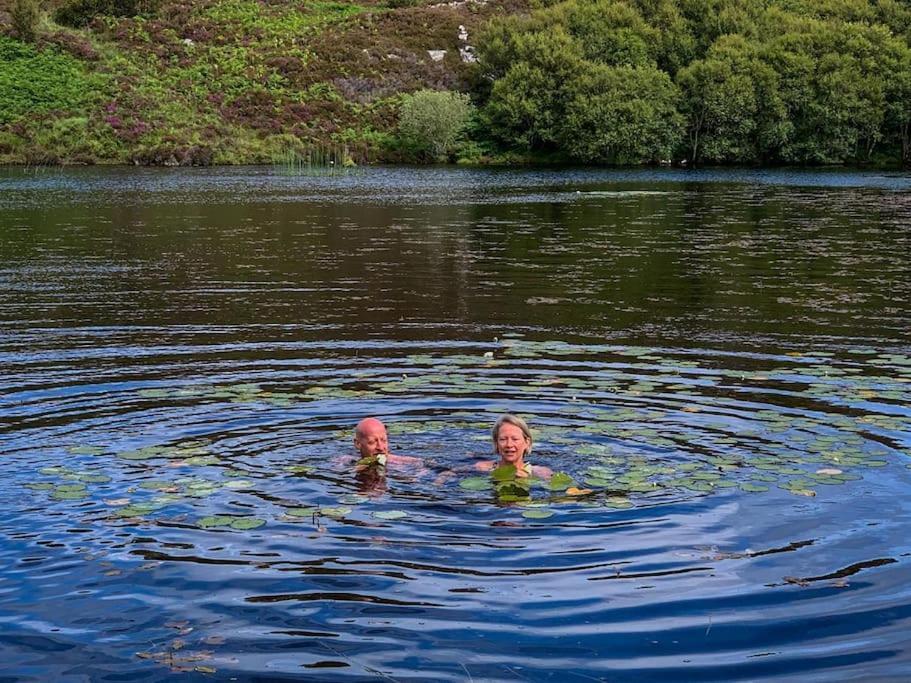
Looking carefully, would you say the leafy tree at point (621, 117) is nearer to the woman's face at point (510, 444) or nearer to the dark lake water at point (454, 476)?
the dark lake water at point (454, 476)

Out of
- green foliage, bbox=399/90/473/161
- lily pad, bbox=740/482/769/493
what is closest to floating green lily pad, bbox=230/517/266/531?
lily pad, bbox=740/482/769/493

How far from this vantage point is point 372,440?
11.9 metres

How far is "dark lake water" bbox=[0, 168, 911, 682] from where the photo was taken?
303 inches

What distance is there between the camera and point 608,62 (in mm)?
111938

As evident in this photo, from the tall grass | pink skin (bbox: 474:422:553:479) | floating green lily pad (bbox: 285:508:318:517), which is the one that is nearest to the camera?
floating green lily pad (bbox: 285:508:318:517)

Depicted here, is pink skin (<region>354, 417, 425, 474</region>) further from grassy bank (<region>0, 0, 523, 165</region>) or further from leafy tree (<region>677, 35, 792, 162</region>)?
leafy tree (<region>677, 35, 792, 162</region>)

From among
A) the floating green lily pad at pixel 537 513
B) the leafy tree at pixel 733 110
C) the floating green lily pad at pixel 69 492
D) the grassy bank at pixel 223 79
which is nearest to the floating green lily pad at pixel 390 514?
the floating green lily pad at pixel 537 513

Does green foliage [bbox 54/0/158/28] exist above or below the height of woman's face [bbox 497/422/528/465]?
above

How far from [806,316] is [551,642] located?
16.4 metres

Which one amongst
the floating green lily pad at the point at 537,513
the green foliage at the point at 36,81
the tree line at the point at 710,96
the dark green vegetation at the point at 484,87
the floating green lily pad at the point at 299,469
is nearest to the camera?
Result: the floating green lily pad at the point at 537,513

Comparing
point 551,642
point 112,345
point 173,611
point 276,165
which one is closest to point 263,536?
point 173,611

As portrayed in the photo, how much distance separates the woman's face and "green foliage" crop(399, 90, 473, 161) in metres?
91.7

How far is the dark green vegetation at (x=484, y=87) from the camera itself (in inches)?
3814

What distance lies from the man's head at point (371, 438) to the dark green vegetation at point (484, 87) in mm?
85349
